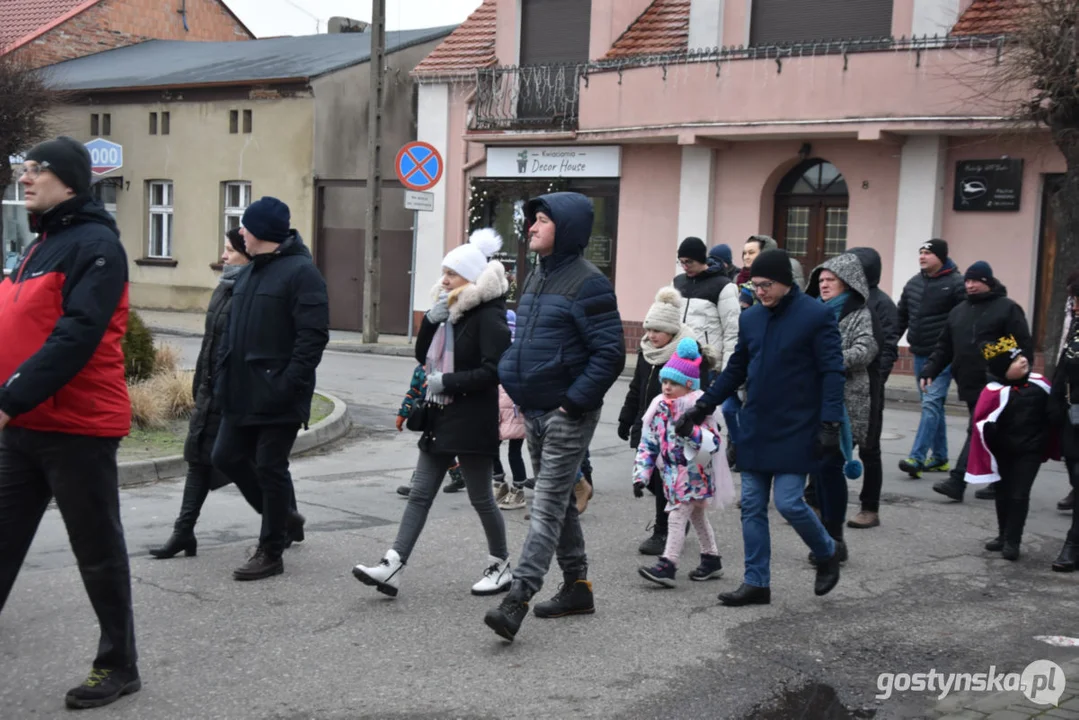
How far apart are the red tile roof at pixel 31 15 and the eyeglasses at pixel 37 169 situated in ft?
107

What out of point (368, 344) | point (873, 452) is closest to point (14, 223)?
point (368, 344)

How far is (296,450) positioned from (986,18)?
12759mm

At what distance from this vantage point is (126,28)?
3634cm

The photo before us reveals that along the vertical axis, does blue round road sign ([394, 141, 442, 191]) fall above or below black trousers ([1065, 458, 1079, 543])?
above

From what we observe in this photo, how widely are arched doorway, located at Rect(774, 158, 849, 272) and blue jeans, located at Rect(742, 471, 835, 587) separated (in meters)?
14.3

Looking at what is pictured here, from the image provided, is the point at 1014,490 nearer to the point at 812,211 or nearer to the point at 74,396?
the point at 74,396

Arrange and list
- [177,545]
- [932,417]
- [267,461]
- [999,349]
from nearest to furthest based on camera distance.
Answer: [267,461] < [177,545] < [999,349] < [932,417]

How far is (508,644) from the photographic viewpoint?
17.7 feet

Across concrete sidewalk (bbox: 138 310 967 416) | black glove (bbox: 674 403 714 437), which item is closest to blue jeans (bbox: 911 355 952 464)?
black glove (bbox: 674 403 714 437)

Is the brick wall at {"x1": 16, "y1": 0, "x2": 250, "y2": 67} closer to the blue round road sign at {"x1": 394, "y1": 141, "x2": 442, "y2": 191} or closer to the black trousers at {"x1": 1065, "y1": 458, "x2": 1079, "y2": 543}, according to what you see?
the blue round road sign at {"x1": 394, "y1": 141, "x2": 442, "y2": 191}

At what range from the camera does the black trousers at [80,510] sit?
4.48 meters

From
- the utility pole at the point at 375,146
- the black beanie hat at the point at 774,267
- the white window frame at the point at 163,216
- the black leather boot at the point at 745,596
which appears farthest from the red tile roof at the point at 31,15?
the black leather boot at the point at 745,596

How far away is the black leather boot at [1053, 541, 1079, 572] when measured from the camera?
23.3ft

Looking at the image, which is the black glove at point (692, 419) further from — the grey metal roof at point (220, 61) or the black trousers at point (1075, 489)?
the grey metal roof at point (220, 61)
